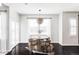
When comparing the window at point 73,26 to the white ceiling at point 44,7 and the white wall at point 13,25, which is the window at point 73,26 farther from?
the white wall at point 13,25

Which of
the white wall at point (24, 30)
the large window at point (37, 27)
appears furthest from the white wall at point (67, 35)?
the white wall at point (24, 30)

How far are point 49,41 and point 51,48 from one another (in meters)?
0.09

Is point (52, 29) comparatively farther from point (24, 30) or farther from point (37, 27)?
point (24, 30)

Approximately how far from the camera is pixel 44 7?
0.94 meters

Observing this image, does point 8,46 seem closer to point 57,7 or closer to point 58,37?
point 58,37

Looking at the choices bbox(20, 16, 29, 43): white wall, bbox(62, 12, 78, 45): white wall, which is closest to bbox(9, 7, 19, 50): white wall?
bbox(20, 16, 29, 43): white wall

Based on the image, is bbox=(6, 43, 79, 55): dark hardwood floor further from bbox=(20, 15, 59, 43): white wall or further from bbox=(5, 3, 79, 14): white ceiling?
bbox=(5, 3, 79, 14): white ceiling

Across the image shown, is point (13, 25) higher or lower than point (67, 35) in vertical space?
higher

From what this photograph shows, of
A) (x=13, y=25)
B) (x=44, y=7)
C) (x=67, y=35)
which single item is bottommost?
(x=67, y=35)

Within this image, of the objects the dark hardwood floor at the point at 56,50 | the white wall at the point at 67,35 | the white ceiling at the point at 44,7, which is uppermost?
the white ceiling at the point at 44,7

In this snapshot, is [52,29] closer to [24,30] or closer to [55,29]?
[55,29]

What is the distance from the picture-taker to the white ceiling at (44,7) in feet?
2.90

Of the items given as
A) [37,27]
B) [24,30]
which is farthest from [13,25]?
[37,27]
